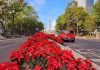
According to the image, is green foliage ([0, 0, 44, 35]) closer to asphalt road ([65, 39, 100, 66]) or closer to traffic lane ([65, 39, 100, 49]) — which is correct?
traffic lane ([65, 39, 100, 49])

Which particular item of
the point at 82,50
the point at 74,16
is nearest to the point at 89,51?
the point at 82,50

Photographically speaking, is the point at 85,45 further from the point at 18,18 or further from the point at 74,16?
the point at 18,18

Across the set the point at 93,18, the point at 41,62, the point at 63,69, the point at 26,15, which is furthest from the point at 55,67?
the point at 26,15

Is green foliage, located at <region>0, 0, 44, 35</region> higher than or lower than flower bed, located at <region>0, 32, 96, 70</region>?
higher

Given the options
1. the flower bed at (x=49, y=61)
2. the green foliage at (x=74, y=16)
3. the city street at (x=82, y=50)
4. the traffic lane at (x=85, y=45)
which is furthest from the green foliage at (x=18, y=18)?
the flower bed at (x=49, y=61)

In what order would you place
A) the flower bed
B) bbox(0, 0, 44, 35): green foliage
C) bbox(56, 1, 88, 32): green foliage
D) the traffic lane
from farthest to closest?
bbox(56, 1, 88, 32): green foliage < bbox(0, 0, 44, 35): green foliage < the traffic lane < the flower bed

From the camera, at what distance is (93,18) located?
102 metres

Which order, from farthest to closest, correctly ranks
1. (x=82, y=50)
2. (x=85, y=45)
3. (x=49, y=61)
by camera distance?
(x=85, y=45) → (x=82, y=50) → (x=49, y=61)

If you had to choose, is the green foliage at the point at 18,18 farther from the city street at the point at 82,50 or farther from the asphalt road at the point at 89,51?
the asphalt road at the point at 89,51

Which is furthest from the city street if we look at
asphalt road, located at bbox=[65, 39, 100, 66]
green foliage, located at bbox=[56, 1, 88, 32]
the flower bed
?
green foliage, located at bbox=[56, 1, 88, 32]

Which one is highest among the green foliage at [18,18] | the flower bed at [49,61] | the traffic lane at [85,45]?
the green foliage at [18,18]

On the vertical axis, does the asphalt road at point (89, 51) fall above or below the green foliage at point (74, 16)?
below

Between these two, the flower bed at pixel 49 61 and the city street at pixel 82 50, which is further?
the city street at pixel 82 50

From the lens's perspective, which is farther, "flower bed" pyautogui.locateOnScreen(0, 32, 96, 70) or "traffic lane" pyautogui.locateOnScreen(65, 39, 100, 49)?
"traffic lane" pyautogui.locateOnScreen(65, 39, 100, 49)
